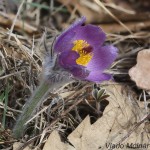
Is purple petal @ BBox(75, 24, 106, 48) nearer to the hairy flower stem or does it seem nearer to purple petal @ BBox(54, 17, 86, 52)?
purple petal @ BBox(54, 17, 86, 52)

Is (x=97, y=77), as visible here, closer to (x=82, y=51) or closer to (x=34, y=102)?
(x=82, y=51)

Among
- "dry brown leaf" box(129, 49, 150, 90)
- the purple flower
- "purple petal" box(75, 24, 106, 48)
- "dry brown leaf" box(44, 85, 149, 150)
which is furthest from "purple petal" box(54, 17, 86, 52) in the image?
"dry brown leaf" box(129, 49, 150, 90)

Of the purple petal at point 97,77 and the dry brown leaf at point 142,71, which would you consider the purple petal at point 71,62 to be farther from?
the dry brown leaf at point 142,71

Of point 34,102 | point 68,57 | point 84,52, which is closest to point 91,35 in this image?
point 84,52

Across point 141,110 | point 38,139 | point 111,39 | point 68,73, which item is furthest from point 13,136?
point 111,39

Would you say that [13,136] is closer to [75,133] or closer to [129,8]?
[75,133]

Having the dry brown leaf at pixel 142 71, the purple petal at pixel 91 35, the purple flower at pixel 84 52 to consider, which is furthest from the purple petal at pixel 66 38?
the dry brown leaf at pixel 142 71
